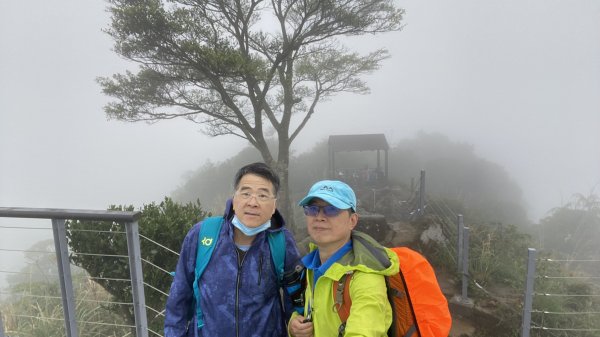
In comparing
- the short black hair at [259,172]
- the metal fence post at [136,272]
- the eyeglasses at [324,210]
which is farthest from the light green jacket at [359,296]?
the metal fence post at [136,272]

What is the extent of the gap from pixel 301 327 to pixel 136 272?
980 millimetres

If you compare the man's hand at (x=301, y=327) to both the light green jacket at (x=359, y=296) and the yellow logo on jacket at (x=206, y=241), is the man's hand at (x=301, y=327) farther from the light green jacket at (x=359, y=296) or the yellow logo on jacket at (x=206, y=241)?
the yellow logo on jacket at (x=206, y=241)

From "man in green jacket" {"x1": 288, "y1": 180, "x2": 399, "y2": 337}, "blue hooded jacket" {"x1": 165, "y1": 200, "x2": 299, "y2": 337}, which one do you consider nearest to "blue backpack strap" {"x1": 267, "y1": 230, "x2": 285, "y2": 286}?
"blue hooded jacket" {"x1": 165, "y1": 200, "x2": 299, "y2": 337}

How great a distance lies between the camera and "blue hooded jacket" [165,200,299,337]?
1.72 metres

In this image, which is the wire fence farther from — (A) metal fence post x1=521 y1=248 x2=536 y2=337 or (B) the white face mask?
(B) the white face mask

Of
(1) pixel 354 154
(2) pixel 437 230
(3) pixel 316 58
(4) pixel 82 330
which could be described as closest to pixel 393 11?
(3) pixel 316 58

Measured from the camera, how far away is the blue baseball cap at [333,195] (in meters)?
1.57

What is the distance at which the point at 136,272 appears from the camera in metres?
1.93

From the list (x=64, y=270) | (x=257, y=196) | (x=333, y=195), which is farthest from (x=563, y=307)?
(x=64, y=270)

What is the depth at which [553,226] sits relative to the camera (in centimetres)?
1472

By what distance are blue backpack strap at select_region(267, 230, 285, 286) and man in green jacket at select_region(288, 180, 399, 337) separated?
0.15 metres

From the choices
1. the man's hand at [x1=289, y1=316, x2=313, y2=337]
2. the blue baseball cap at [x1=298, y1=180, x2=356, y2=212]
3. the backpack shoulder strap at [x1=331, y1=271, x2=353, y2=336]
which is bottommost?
the man's hand at [x1=289, y1=316, x2=313, y2=337]

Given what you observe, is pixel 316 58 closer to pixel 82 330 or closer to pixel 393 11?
pixel 393 11

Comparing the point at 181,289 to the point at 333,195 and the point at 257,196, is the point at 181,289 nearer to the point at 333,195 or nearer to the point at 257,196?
the point at 257,196
